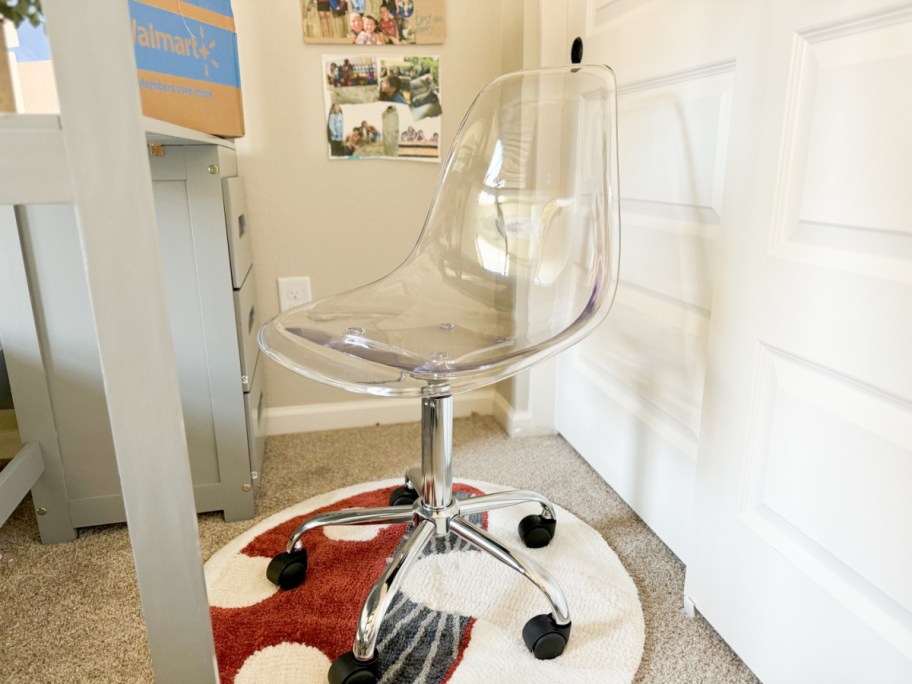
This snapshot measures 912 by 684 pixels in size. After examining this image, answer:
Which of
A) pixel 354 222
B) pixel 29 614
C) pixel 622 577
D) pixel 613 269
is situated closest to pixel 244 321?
pixel 354 222

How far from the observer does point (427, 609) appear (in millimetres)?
1053

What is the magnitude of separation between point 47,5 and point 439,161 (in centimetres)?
129

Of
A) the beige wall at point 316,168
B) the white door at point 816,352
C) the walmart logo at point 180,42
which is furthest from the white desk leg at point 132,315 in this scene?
the beige wall at point 316,168

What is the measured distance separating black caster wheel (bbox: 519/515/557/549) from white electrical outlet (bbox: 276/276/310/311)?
2.77 feet

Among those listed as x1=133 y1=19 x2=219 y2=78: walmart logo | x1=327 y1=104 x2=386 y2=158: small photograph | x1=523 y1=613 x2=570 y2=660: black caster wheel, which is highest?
x1=133 y1=19 x2=219 y2=78: walmart logo

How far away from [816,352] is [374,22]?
4.19 ft

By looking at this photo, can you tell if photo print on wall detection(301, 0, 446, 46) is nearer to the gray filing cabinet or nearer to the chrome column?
the gray filing cabinet

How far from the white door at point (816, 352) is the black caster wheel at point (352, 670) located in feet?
1.75

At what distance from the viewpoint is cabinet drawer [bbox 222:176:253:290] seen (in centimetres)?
123

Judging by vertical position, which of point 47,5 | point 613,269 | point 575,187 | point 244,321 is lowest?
point 244,321

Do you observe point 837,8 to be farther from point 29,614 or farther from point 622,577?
point 29,614

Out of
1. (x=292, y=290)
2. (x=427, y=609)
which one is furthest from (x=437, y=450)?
(x=292, y=290)

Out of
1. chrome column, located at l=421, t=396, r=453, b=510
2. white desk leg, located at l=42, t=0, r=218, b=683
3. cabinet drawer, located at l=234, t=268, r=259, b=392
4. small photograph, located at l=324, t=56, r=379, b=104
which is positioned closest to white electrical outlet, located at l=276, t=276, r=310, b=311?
cabinet drawer, located at l=234, t=268, r=259, b=392

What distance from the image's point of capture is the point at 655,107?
3.85 ft
